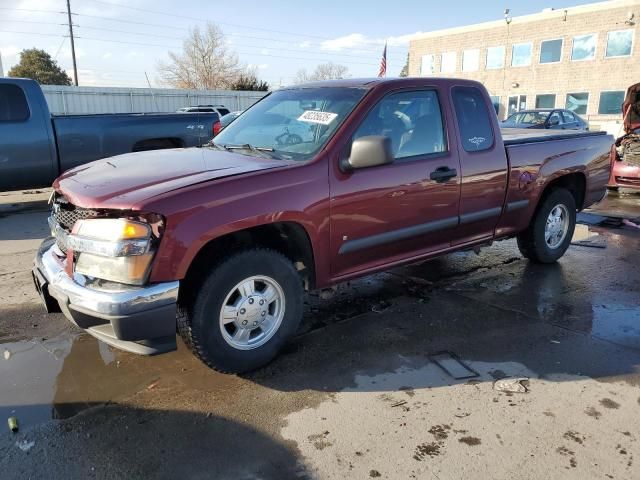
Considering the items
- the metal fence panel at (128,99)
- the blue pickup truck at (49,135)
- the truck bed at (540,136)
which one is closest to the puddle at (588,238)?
the truck bed at (540,136)

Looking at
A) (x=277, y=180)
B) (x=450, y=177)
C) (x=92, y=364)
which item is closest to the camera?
(x=277, y=180)

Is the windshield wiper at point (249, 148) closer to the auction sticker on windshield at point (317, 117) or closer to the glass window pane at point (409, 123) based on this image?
the auction sticker on windshield at point (317, 117)

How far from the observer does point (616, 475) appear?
247 cm

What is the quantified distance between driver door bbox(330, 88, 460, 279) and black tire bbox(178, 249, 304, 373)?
41 centimetres

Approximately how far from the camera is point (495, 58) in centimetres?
3544

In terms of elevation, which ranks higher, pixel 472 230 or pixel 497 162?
pixel 497 162

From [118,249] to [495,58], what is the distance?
37.3 metres

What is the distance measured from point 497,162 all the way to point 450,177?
2.37 feet

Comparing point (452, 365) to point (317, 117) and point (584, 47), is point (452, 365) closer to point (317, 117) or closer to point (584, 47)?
point (317, 117)

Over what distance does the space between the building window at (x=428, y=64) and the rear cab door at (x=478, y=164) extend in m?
37.0

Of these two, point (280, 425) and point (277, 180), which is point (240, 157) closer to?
point (277, 180)

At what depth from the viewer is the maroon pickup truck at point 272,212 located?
284cm

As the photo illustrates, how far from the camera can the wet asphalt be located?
2.58 meters

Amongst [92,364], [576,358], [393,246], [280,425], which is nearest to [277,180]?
[393,246]
